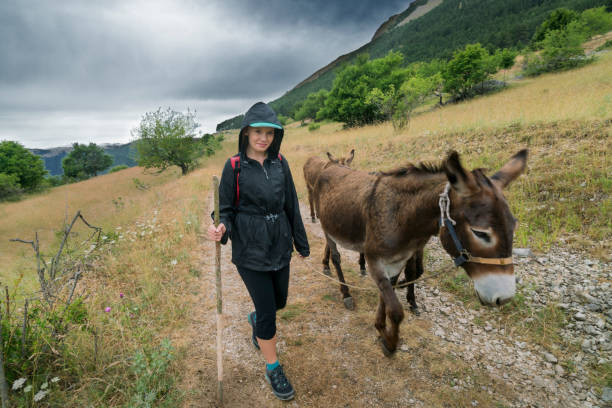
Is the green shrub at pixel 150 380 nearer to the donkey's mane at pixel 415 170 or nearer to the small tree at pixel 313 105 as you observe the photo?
the donkey's mane at pixel 415 170

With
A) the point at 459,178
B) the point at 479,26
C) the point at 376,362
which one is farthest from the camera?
the point at 479,26

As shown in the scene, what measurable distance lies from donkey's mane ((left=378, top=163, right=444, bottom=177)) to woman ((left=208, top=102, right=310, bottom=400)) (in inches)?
47.8

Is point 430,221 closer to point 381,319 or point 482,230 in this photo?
point 482,230

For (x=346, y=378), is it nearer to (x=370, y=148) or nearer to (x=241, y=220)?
(x=241, y=220)

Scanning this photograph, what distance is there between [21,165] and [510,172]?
58510 mm

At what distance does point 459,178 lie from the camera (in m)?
1.77

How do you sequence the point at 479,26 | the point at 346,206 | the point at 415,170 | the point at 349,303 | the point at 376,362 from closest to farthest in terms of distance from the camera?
the point at 415,170 < the point at 376,362 < the point at 346,206 < the point at 349,303 < the point at 479,26

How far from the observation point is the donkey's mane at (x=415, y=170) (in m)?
2.26

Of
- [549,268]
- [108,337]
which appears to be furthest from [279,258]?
[549,268]

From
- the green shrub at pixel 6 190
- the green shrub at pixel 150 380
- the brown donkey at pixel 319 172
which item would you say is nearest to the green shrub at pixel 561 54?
the brown donkey at pixel 319 172

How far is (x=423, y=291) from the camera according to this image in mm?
3883

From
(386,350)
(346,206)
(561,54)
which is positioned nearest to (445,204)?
(346,206)

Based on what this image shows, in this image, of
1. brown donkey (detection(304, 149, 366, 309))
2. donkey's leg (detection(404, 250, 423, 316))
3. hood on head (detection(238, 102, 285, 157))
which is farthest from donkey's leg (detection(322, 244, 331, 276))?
hood on head (detection(238, 102, 285, 157))

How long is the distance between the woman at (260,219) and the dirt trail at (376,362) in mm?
425
